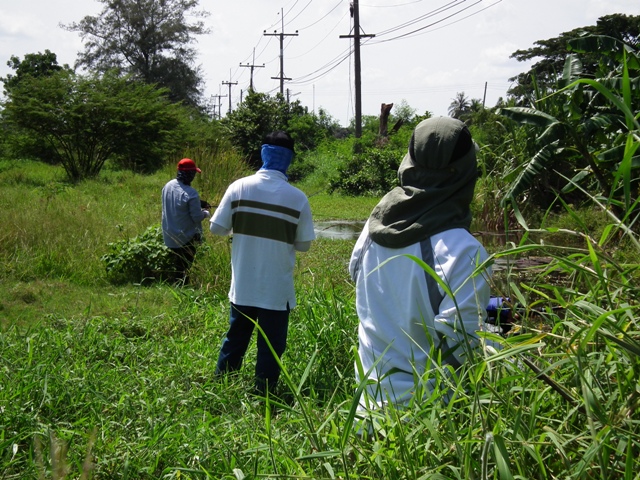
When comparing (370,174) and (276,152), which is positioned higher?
(276,152)

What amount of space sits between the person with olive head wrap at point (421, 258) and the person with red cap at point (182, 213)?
5.92m

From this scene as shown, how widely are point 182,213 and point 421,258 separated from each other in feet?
20.4

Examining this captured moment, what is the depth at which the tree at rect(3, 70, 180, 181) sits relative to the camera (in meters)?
25.8

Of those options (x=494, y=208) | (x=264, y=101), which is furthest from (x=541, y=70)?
(x=494, y=208)

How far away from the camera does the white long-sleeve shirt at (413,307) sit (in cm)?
219

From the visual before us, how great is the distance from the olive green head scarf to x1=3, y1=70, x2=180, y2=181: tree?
82.7 feet

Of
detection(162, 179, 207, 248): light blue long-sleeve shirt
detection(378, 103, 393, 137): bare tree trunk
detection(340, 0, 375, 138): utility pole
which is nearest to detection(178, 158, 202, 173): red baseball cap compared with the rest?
detection(162, 179, 207, 248): light blue long-sleeve shirt

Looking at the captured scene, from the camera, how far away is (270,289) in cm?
455

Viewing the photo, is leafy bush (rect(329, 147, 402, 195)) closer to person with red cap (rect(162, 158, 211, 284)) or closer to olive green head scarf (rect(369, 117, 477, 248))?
person with red cap (rect(162, 158, 211, 284))

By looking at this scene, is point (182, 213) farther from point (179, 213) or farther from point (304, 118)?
point (304, 118)

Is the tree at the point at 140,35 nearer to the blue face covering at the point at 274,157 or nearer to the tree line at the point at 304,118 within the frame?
the tree line at the point at 304,118

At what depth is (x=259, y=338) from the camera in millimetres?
4559

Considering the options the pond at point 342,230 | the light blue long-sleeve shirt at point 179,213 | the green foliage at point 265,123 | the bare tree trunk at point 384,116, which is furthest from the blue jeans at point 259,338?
the green foliage at point 265,123

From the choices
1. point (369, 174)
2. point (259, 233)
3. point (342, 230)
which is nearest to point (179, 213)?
point (259, 233)
